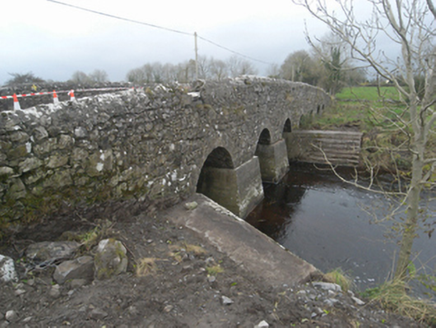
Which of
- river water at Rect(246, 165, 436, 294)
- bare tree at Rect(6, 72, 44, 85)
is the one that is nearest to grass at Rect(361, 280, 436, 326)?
river water at Rect(246, 165, 436, 294)

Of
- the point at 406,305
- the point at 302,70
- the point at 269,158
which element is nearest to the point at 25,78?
the point at 269,158

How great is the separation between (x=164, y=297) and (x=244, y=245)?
170cm

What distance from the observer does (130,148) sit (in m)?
4.24

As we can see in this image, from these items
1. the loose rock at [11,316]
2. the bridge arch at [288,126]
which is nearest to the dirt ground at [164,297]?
the loose rock at [11,316]

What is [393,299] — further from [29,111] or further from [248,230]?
[29,111]

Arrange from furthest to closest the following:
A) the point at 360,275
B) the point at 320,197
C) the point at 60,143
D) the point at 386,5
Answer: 1. the point at 320,197
2. the point at 360,275
3. the point at 386,5
4. the point at 60,143

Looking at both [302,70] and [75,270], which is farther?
[302,70]

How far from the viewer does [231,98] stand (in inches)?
278

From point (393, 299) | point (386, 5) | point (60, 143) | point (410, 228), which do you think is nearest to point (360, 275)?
point (410, 228)

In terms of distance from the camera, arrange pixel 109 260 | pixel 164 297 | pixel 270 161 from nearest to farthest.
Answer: pixel 164 297
pixel 109 260
pixel 270 161

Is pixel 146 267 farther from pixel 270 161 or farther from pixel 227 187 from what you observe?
pixel 270 161

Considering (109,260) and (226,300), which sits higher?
(109,260)

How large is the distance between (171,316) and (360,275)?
188 inches

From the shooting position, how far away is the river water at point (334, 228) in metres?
6.13
